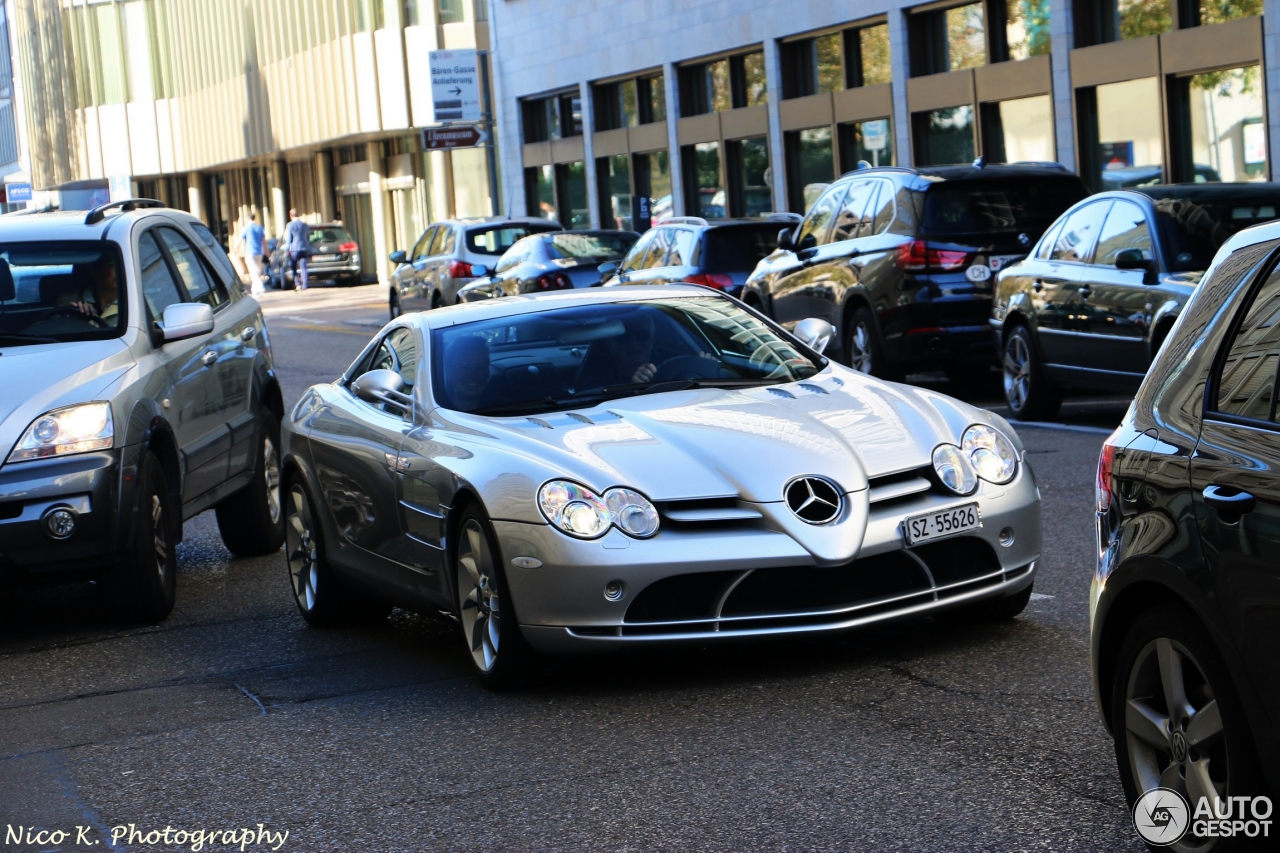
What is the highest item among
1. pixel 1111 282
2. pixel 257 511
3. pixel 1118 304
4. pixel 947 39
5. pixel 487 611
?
pixel 947 39

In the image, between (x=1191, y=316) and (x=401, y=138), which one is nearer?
(x=1191, y=316)

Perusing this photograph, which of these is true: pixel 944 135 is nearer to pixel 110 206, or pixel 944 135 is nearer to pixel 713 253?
pixel 713 253

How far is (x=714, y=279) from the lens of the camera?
1878cm

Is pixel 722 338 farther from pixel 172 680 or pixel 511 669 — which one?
pixel 172 680

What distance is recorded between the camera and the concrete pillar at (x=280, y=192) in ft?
209

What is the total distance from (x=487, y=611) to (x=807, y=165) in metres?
25.7

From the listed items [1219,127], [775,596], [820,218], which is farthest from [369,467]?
[1219,127]

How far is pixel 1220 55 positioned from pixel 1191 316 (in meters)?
18.4

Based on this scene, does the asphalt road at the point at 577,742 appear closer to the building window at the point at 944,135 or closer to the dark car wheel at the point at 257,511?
the dark car wheel at the point at 257,511

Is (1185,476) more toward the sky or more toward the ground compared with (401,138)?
more toward the ground

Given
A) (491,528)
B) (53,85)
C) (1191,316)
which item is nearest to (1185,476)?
(1191,316)

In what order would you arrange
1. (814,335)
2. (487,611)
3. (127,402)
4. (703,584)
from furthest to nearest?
(127,402), (814,335), (487,611), (703,584)

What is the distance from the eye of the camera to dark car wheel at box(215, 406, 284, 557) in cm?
1048

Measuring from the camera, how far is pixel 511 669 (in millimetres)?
6508
